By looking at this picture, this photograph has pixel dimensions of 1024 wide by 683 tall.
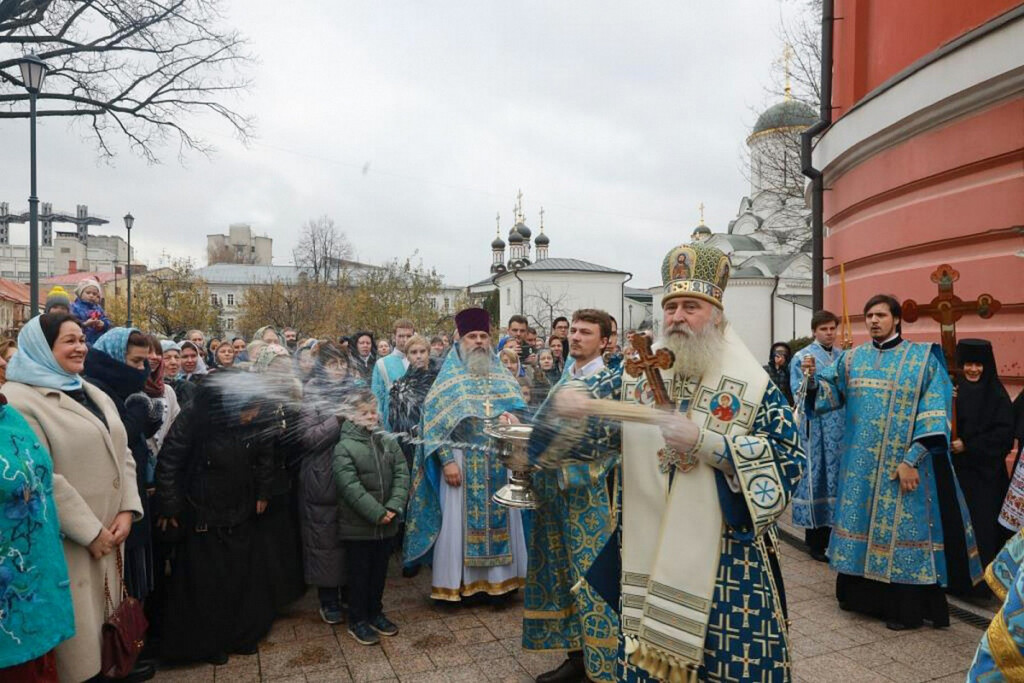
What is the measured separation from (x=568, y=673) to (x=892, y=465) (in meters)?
2.59

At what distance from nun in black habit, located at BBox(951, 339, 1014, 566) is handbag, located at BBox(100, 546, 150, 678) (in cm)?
548

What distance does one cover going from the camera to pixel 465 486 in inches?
208

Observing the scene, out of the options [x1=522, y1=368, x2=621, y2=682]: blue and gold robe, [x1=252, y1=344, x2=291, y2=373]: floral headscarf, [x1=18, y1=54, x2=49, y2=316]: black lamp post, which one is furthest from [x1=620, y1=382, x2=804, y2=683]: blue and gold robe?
[x1=18, y1=54, x2=49, y2=316]: black lamp post

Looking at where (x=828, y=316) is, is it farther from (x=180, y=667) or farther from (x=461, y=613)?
(x=180, y=667)

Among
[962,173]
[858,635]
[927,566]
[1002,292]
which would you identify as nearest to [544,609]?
[858,635]

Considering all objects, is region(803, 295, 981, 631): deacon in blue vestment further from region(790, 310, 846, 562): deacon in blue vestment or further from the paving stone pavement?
region(790, 310, 846, 562): deacon in blue vestment

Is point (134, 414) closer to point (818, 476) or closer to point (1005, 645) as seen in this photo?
point (1005, 645)

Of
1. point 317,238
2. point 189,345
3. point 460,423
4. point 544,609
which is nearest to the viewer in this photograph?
point 544,609

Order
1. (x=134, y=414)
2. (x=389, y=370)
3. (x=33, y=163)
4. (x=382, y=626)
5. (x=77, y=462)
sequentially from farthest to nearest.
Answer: (x=33, y=163) → (x=389, y=370) → (x=382, y=626) → (x=134, y=414) → (x=77, y=462)

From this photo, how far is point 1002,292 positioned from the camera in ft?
21.2

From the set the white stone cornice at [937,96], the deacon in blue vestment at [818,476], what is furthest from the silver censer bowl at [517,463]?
the white stone cornice at [937,96]

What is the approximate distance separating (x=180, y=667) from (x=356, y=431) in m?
1.68

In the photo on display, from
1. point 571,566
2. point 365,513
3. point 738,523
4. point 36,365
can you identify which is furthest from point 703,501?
point 36,365

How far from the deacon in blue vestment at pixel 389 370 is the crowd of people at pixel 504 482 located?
0.26 ft
